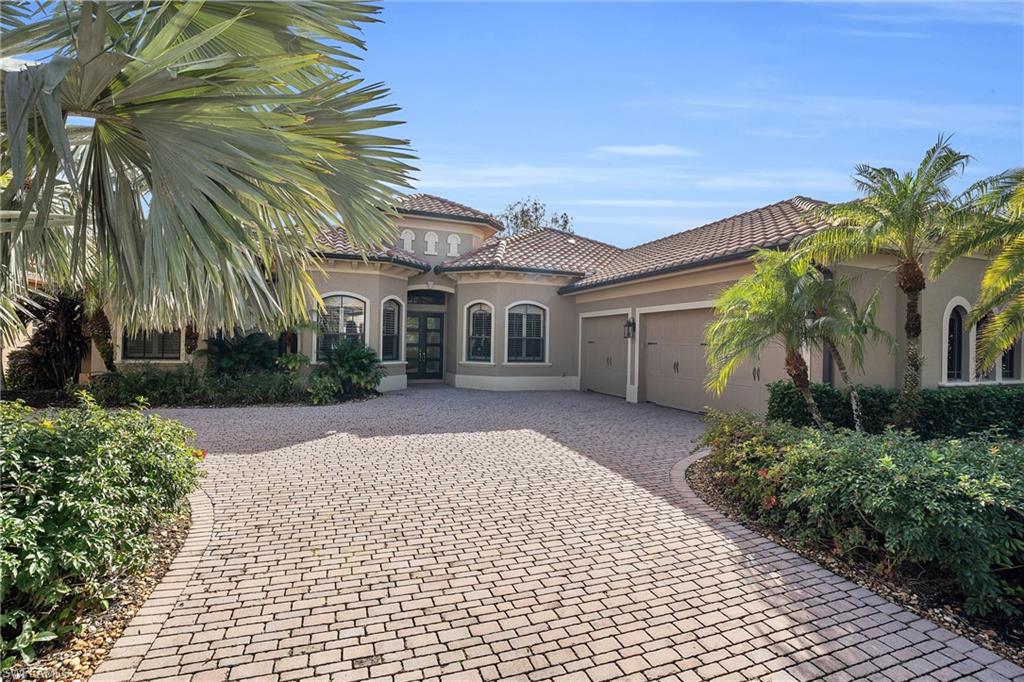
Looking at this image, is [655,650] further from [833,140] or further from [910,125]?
[910,125]

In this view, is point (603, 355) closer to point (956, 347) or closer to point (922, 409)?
point (922, 409)

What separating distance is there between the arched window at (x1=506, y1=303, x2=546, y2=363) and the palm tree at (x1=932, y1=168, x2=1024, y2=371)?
11015 mm

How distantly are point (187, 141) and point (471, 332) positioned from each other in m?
14.8

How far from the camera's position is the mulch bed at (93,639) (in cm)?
289

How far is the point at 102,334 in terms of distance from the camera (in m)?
13.8

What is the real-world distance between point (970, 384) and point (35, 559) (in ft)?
52.9

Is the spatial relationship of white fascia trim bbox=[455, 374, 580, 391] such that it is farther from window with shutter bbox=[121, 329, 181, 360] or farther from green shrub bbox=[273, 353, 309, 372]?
window with shutter bbox=[121, 329, 181, 360]

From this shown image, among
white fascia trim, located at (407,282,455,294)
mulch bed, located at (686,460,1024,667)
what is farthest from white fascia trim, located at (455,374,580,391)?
mulch bed, located at (686,460,1024,667)

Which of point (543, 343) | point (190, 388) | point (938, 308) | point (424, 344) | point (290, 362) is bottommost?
point (190, 388)

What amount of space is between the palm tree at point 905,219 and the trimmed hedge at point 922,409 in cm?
72

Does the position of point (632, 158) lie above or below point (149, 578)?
above

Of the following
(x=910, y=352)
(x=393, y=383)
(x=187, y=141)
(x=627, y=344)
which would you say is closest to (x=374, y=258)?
(x=393, y=383)

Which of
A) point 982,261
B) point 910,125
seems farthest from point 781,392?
point 982,261

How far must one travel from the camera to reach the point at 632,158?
1038cm
